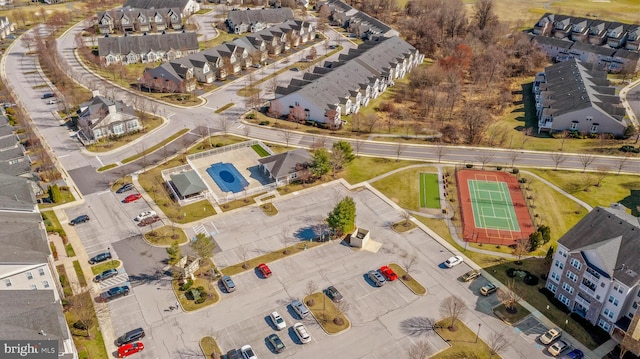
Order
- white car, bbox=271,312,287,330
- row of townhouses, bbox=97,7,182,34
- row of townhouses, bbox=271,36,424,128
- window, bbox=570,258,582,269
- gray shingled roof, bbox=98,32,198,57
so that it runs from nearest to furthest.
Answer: white car, bbox=271,312,287,330 < window, bbox=570,258,582,269 < row of townhouses, bbox=271,36,424,128 < gray shingled roof, bbox=98,32,198,57 < row of townhouses, bbox=97,7,182,34

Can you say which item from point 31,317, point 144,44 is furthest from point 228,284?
point 144,44

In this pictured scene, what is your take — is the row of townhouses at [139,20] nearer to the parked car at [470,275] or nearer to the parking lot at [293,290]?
the parking lot at [293,290]

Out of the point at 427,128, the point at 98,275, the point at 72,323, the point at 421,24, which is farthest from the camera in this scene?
the point at 421,24

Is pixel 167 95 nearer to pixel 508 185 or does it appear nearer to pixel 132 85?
pixel 132 85

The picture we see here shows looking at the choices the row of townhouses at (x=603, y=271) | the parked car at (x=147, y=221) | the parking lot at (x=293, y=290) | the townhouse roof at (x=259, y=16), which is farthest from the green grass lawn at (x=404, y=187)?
the townhouse roof at (x=259, y=16)

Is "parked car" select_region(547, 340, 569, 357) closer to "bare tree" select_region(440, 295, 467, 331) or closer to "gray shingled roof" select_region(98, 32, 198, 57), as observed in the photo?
"bare tree" select_region(440, 295, 467, 331)

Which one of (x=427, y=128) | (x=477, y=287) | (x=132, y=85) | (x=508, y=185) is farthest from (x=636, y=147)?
(x=132, y=85)

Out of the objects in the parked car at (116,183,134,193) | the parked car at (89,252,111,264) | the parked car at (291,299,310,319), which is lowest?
the parked car at (291,299,310,319)

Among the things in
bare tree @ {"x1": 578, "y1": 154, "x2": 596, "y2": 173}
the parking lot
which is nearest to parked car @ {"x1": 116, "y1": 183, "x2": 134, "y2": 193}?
the parking lot
